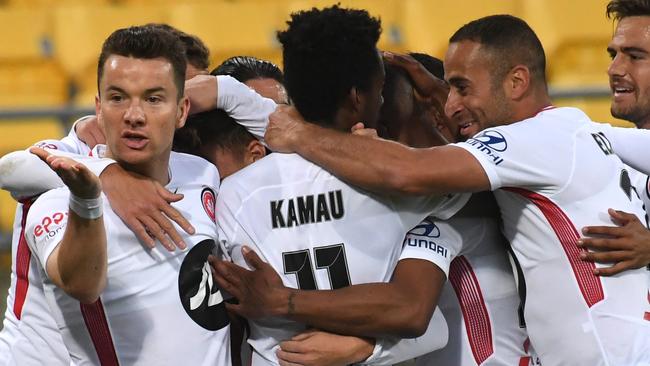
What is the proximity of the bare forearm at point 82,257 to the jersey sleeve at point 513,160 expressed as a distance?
1268 millimetres

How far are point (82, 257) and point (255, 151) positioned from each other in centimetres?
109

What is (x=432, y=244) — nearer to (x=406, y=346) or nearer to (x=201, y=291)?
(x=406, y=346)

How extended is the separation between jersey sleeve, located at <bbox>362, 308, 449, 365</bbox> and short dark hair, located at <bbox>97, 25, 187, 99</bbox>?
3.68 ft

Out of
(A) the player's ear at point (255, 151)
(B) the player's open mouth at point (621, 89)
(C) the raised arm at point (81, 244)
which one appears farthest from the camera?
(B) the player's open mouth at point (621, 89)

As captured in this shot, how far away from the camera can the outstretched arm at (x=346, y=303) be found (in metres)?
3.53

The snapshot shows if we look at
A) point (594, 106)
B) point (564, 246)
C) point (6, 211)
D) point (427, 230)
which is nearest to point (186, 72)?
point (427, 230)

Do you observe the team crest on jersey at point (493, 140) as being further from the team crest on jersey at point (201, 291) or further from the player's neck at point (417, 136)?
the team crest on jersey at point (201, 291)

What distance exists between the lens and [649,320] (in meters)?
3.78

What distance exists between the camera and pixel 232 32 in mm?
9742

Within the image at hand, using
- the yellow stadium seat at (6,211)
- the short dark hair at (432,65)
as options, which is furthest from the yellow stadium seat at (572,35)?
the short dark hair at (432,65)

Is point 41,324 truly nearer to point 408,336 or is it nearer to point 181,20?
point 408,336

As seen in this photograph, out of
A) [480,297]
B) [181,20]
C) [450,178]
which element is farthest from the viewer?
[181,20]

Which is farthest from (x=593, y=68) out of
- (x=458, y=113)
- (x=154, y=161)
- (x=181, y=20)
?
(x=154, y=161)

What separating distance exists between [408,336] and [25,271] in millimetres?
1481
